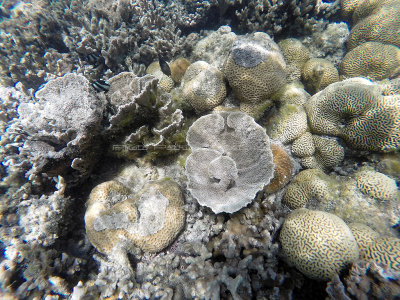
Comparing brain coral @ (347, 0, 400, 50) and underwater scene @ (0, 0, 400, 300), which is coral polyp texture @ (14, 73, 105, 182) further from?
brain coral @ (347, 0, 400, 50)

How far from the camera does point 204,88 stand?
331cm

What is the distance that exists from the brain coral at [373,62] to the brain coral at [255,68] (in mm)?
1568

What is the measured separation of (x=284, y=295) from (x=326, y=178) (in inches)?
66.9

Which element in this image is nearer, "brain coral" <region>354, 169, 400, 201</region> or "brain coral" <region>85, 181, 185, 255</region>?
"brain coral" <region>354, 169, 400, 201</region>

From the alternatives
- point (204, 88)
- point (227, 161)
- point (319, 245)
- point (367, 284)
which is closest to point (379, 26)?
point (204, 88)

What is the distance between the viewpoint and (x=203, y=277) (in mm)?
2221

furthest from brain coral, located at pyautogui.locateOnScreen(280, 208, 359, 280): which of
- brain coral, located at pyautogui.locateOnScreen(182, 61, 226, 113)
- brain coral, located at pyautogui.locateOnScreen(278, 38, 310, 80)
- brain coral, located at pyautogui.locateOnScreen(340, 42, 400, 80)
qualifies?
brain coral, located at pyautogui.locateOnScreen(340, 42, 400, 80)

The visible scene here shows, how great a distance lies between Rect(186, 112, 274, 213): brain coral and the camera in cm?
256

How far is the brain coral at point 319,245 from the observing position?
6.68ft

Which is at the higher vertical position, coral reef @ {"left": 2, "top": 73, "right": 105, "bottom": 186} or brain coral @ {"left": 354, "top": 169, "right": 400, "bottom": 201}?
coral reef @ {"left": 2, "top": 73, "right": 105, "bottom": 186}

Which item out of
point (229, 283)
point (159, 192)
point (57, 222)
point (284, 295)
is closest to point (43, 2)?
point (57, 222)

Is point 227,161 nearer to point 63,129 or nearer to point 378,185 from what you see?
point 378,185

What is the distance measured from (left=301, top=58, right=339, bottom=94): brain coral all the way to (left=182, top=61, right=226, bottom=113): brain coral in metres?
1.69

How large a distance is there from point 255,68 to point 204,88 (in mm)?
895
